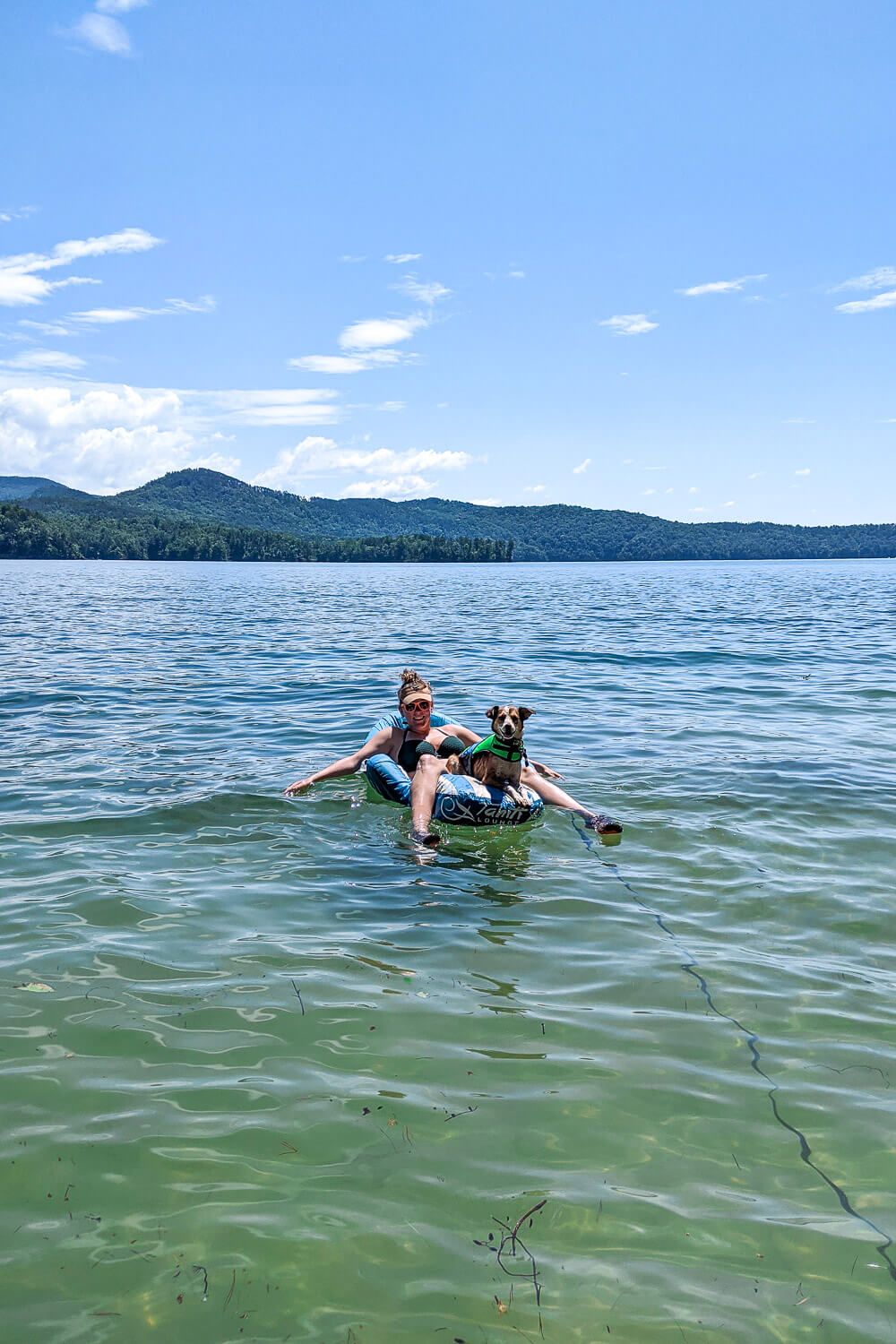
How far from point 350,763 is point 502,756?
2.05 metres

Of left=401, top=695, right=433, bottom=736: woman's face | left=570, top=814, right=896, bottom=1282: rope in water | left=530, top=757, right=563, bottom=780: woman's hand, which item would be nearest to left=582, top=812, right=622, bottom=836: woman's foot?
left=570, top=814, right=896, bottom=1282: rope in water

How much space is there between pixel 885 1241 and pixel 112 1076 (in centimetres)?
361

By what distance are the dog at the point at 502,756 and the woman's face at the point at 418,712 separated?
891mm

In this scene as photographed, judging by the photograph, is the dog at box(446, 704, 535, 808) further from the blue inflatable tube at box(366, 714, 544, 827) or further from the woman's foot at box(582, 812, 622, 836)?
the woman's foot at box(582, 812, 622, 836)

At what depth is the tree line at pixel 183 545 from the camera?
153125 mm

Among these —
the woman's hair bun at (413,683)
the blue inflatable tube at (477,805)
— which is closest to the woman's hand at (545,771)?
the blue inflatable tube at (477,805)

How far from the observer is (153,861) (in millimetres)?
8336

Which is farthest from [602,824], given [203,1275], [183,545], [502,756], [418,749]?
[183,545]

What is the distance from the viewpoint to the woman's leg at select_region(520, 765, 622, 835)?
29.4ft

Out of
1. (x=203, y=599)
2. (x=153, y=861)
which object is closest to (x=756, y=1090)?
(x=153, y=861)

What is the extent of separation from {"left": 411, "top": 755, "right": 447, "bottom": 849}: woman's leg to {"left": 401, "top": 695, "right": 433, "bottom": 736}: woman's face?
0.83 meters

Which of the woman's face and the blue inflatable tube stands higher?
the woman's face

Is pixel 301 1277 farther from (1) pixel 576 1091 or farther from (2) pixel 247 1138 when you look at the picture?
(1) pixel 576 1091

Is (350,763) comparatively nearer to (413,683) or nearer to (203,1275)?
(413,683)
